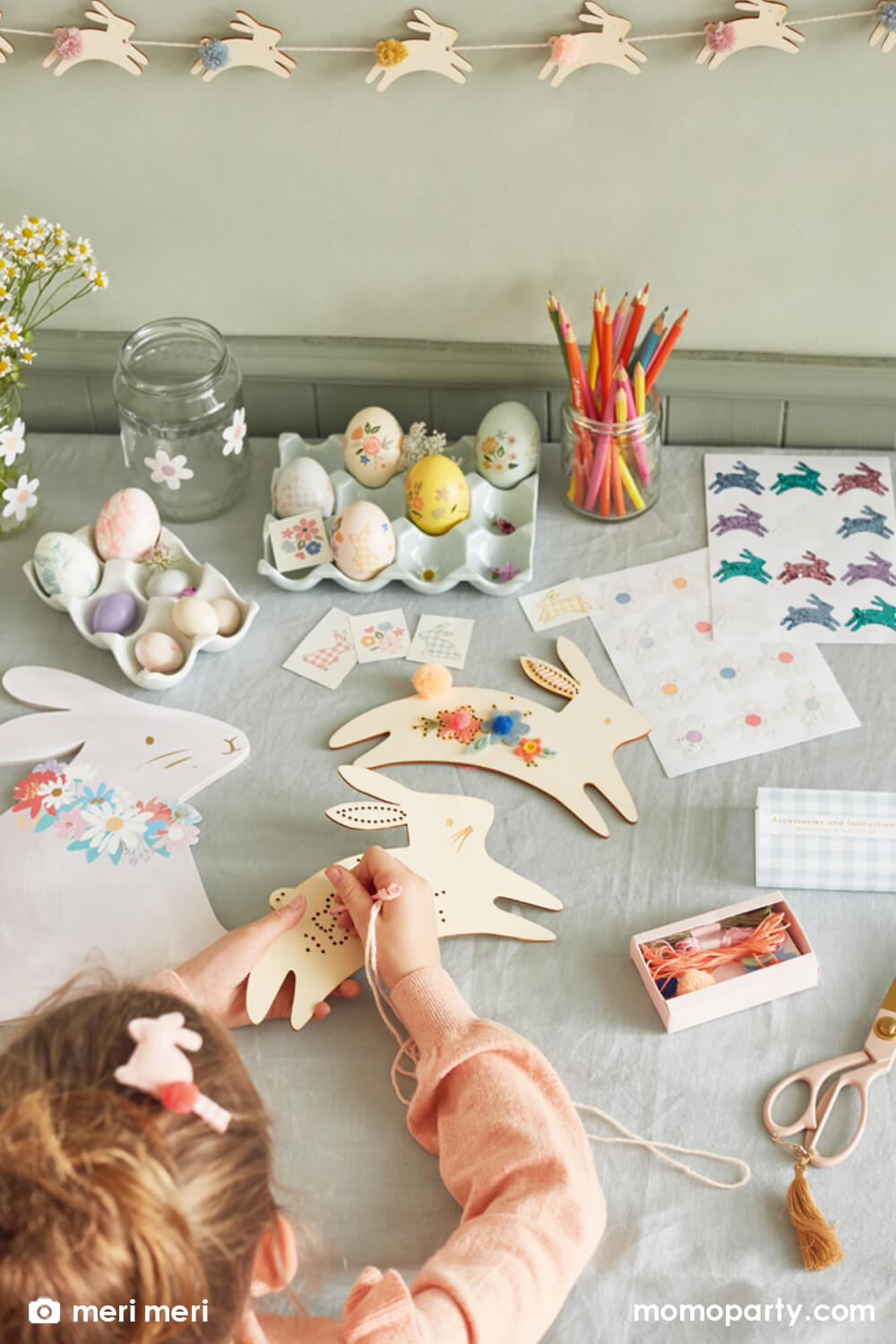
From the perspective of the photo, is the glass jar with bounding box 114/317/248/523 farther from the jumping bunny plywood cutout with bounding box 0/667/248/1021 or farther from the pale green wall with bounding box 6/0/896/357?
the jumping bunny plywood cutout with bounding box 0/667/248/1021

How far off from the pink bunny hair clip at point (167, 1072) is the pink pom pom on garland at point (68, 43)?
3.22ft

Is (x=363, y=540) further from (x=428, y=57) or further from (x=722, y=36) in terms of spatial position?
(x=722, y=36)

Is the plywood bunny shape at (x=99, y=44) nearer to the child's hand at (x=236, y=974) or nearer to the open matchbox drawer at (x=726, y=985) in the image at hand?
the child's hand at (x=236, y=974)

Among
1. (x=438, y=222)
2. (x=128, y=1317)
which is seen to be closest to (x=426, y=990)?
(x=128, y=1317)

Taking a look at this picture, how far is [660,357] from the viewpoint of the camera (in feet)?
4.31

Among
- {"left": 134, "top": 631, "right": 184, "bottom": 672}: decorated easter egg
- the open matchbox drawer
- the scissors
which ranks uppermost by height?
{"left": 134, "top": 631, "right": 184, "bottom": 672}: decorated easter egg

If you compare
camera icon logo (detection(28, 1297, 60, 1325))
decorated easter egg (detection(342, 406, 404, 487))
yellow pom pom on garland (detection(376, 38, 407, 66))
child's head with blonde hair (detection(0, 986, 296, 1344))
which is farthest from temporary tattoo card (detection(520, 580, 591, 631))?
camera icon logo (detection(28, 1297, 60, 1325))

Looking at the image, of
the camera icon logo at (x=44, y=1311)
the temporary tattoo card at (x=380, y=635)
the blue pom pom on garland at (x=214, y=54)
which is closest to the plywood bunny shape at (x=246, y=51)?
the blue pom pom on garland at (x=214, y=54)

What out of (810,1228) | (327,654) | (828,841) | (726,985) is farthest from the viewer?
(327,654)

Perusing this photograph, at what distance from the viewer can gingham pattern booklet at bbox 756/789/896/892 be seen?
42.4 inches

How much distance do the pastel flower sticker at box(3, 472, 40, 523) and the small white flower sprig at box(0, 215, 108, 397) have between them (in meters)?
0.11

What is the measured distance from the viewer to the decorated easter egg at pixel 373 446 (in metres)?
1.39

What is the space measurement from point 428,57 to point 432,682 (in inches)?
24.1

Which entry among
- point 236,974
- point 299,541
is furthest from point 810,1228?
point 299,541
